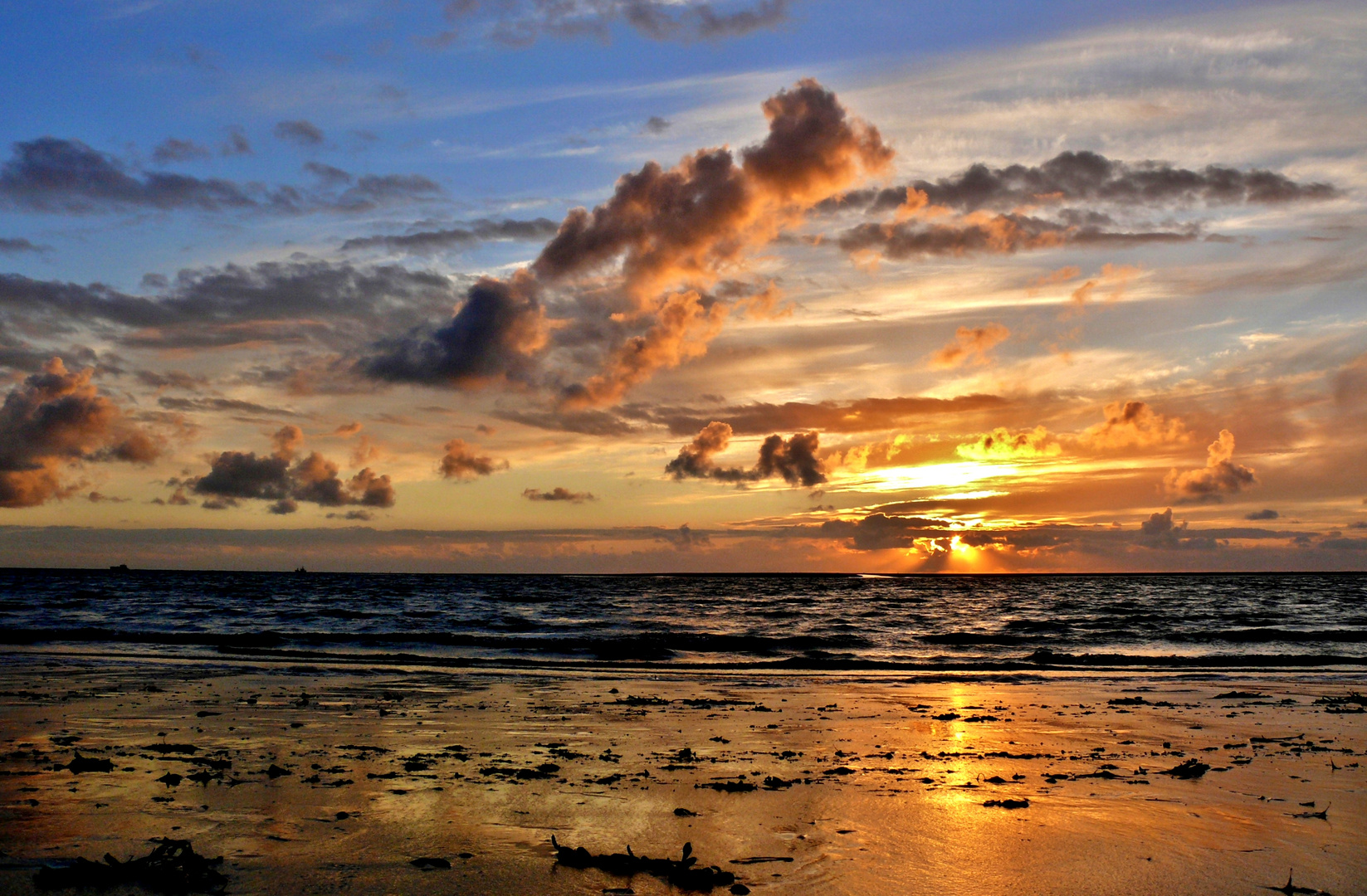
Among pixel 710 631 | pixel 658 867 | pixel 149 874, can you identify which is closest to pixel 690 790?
pixel 658 867

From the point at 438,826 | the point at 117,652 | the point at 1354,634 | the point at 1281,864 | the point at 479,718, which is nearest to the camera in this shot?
the point at 1281,864

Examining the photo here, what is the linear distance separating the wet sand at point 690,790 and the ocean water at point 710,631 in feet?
42.9

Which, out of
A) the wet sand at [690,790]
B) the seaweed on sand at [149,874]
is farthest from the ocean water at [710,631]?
the seaweed on sand at [149,874]

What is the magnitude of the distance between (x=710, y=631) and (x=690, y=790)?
40.3 m

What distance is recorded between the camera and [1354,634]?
44.5 meters

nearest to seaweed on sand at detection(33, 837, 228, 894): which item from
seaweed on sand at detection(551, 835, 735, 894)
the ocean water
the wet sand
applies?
the wet sand

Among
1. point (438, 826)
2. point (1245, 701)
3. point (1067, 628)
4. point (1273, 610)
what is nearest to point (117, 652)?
point (438, 826)

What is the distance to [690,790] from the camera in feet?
33.7

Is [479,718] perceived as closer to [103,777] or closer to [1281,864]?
[103,777]

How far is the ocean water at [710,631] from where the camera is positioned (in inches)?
1297

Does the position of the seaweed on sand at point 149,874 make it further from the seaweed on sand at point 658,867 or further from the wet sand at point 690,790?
the seaweed on sand at point 658,867

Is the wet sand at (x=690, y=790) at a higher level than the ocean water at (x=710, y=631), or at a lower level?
higher

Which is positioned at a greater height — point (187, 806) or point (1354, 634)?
point (187, 806)

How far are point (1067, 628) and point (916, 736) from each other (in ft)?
135
